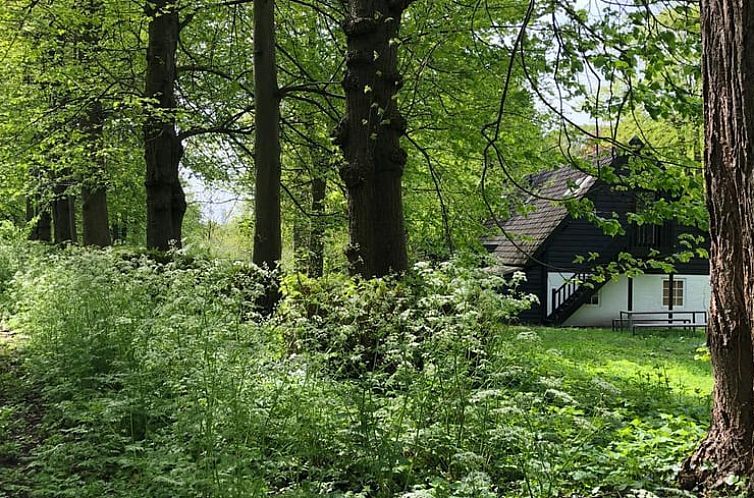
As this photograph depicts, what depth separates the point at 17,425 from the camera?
209 inches

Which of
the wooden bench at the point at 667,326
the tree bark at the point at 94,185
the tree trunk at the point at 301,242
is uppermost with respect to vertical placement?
the tree bark at the point at 94,185

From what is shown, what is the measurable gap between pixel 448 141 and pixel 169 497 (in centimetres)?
832

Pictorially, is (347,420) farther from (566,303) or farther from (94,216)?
(566,303)

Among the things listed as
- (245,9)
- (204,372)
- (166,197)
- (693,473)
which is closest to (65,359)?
(204,372)

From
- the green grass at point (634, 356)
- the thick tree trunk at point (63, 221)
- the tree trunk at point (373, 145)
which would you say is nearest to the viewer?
the tree trunk at point (373, 145)

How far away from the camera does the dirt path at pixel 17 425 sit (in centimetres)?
411

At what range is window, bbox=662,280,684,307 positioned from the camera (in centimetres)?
2898

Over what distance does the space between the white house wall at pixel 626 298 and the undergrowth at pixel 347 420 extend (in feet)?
74.8

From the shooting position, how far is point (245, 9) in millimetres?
12570

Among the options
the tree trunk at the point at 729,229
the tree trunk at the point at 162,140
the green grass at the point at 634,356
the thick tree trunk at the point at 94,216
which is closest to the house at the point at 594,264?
the green grass at the point at 634,356

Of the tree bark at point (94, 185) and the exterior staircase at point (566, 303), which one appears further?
the exterior staircase at point (566, 303)

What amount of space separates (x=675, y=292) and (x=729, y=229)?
2834 cm

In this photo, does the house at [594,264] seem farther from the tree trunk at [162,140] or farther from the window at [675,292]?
the tree trunk at [162,140]

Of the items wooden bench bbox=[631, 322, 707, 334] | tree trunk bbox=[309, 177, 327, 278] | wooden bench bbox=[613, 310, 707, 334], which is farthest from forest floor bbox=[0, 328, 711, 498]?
wooden bench bbox=[613, 310, 707, 334]
